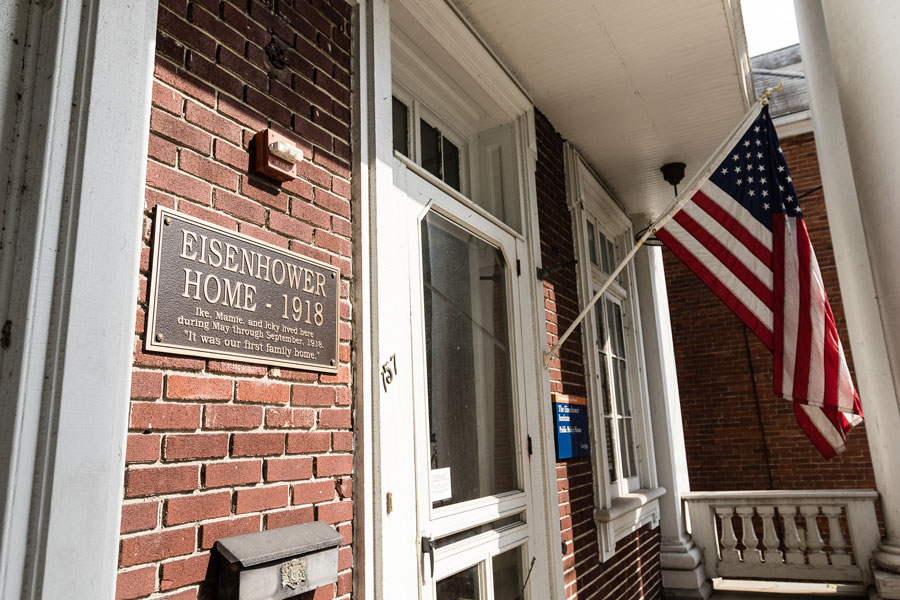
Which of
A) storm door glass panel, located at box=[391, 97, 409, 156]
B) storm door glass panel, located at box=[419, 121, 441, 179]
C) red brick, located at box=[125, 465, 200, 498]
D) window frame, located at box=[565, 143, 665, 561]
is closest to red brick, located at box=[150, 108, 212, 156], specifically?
red brick, located at box=[125, 465, 200, 498]

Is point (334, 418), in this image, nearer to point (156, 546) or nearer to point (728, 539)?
point (156, 546)

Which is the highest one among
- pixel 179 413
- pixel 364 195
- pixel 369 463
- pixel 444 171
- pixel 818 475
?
pixel 444 171

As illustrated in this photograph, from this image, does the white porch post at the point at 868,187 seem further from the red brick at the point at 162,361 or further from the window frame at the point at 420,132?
the red brick at the point at 162,361

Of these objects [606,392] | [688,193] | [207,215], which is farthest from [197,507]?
[606,392]

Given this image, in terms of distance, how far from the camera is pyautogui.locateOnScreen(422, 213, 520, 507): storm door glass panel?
113 inches

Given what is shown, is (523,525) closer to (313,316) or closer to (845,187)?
(313,316)

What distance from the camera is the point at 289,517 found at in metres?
1.84

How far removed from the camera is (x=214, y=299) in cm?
169

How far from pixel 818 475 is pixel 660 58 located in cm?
613

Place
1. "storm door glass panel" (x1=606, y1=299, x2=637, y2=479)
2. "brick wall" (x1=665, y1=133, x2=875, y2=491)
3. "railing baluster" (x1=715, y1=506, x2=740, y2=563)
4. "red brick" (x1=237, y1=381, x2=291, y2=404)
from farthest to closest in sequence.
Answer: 1. "brick wall" (x1=665, y1=133, x2=875, y2=491)
2. "railing baluster" (x1=715, y1=506, x2=740, y2=563)
3. "storm door glass panel" (x1=606, y1=299, x2=637, y2=479)
4. "red brick" (x1=237, y1=381, x2=291, y2=404)

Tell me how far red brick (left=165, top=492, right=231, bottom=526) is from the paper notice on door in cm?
116

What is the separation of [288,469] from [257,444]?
142 millimetres

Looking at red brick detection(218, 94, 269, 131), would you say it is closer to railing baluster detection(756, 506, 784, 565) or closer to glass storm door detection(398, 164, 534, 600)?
glass storm door detection(398, 164, 534, 600)

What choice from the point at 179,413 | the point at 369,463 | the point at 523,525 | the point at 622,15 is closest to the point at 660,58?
the point at 622,15
